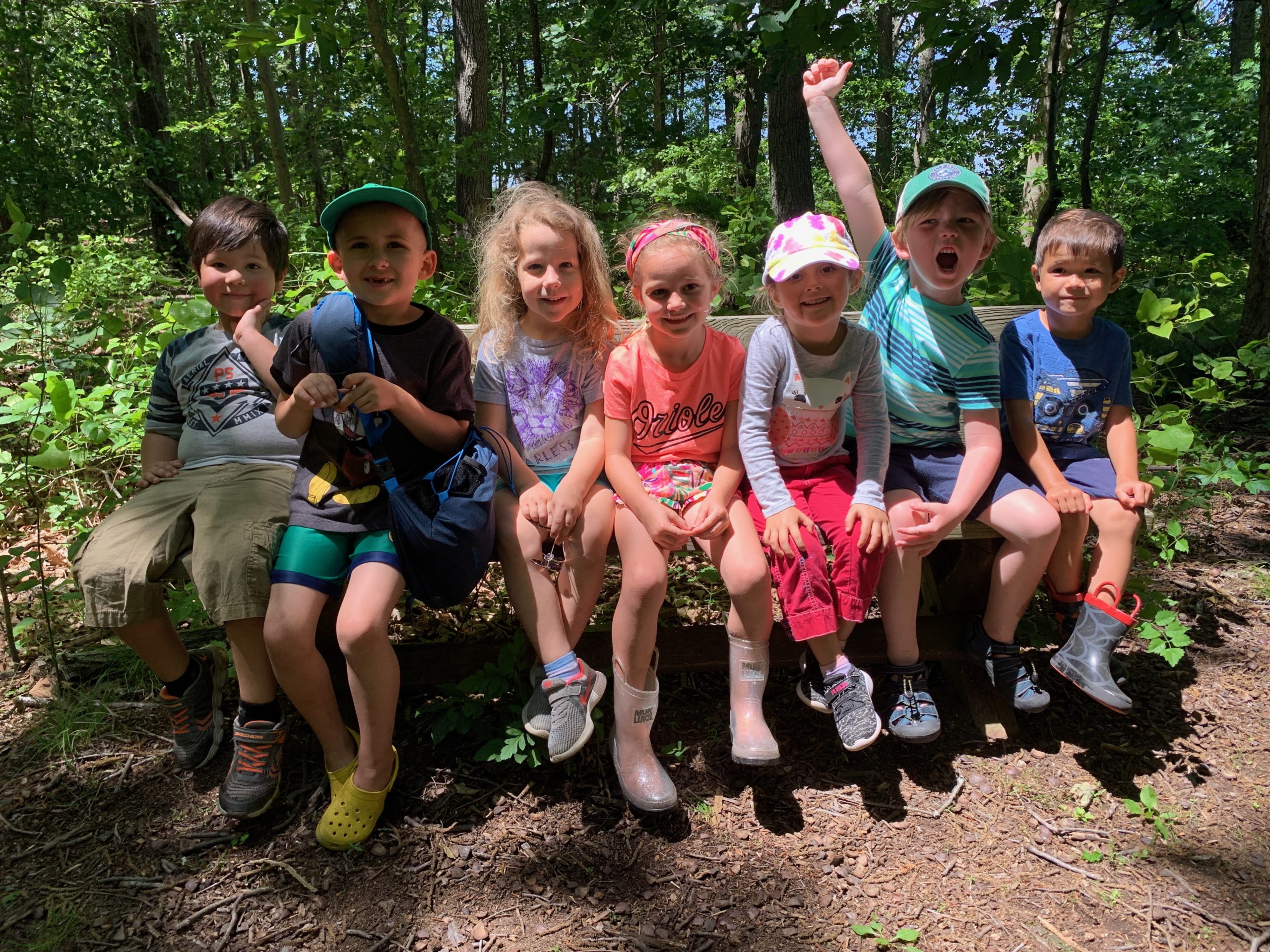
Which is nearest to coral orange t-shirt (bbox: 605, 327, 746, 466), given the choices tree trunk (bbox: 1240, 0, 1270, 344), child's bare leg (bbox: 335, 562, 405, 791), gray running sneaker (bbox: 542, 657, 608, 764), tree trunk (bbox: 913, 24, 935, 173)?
gray running sneaker (bbox: 542, 657, 608, 764)

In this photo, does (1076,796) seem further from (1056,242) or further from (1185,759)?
(1056,242)

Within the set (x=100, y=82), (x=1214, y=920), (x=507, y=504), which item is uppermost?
(x=100, y=82)

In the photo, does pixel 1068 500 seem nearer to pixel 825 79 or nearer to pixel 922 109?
pixel 825 79

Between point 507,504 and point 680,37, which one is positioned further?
point 680,37

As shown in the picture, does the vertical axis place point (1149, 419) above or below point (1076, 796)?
above

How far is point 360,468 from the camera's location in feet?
6.98

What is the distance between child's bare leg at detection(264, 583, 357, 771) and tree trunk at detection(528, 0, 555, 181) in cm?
357

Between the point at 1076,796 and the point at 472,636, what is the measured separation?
1.92 m

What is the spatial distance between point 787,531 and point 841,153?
4.12ft

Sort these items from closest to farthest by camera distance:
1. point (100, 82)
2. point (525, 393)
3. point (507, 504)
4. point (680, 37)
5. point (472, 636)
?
point (507, 504), point (525, 393), point (472, 636), point (680, 37), point (100, 82)

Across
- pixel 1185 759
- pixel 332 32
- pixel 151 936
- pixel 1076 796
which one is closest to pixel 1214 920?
pixel 1076 796

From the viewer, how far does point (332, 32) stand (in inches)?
139

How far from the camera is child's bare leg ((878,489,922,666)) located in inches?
88.2

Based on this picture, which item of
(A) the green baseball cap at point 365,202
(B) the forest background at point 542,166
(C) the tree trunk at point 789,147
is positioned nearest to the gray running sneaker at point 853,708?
(B) the forest background at point 542,166
